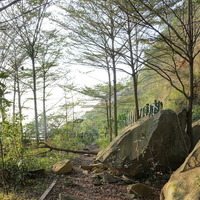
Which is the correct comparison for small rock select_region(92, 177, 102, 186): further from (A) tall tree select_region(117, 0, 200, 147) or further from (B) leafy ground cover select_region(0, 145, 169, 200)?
(A) tall tree select_region(117, 0, 200, 147)

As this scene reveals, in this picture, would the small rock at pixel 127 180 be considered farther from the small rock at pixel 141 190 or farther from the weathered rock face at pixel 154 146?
the small rock at pixel 141 190

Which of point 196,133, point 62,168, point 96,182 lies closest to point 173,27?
point 196,133

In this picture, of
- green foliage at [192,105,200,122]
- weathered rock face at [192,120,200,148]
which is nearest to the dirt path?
weathered rock face at [192,120,200,148]

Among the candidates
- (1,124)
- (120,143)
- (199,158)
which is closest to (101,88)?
(120,143)

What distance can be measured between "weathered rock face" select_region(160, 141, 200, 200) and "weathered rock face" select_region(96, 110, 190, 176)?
1.20 meters

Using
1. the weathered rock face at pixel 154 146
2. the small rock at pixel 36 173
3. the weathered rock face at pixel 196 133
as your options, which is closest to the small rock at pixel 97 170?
the weathered rock face at pixel 154 146

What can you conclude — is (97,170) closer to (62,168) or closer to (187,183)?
(62,168)

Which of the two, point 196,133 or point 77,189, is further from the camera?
point 196,133

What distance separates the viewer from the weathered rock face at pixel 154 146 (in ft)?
14.2

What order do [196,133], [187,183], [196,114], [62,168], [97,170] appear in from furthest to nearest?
[196,114], [97,170], [62,168], [196,133], [187,183]

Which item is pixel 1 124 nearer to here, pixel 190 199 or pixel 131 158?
pixel 131 158

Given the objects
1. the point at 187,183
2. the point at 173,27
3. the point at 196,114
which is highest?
the point at 173,27

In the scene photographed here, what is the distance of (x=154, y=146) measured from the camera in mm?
4344

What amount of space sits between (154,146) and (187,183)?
1.70 meters
